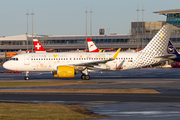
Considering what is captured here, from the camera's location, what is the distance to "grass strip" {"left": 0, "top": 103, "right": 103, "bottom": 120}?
Result: 1612 centimetres

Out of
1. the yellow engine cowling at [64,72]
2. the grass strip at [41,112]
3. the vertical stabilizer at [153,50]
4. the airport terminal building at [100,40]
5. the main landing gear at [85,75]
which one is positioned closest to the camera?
the grass strip at [41,112]

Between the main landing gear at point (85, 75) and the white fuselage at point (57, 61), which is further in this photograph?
the white fuselage at point (57, 61)

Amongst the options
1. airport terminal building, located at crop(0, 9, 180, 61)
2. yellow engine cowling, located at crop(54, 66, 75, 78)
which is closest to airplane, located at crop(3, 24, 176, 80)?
yellow engine cowling, located at crop(54, 66, 75, 78)

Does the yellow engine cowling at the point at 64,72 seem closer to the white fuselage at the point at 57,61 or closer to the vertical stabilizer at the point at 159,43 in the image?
the white fuselage at the point at 57,61

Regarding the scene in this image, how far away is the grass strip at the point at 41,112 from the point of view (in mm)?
16125

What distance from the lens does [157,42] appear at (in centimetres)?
4581

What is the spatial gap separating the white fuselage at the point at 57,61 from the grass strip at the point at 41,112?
2412cm

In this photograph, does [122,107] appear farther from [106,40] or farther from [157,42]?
[106,40]

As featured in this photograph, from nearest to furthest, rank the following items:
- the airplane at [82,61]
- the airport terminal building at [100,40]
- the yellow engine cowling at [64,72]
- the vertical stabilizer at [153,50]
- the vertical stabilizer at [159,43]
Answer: the yellow engine cowling at [64,72] → the airplane at [82,61] → the vertical stabilizer at [153,50] → the vertical stabilizer at [159,43] → the airport terminal building at [100,40]

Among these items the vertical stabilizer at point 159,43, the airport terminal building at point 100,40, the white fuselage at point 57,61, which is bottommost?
the white fuselage at point 57,61

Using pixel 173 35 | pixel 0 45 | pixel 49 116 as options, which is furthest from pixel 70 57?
pixel 0 45

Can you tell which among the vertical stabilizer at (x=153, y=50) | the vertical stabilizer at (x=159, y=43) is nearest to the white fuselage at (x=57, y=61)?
the vertical stabilizer at (x=153, y=50)

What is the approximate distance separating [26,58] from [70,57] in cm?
639

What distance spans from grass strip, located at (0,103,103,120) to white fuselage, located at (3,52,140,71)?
950 inches
